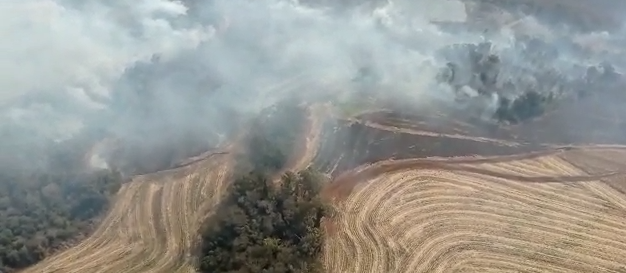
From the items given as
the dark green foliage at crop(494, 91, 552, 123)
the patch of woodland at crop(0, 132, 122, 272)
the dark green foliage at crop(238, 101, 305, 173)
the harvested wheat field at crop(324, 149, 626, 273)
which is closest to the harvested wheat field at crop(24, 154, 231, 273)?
the patch of woodland at crop(0, 132, 122, 272)

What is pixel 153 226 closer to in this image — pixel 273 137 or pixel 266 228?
pixel 266 228

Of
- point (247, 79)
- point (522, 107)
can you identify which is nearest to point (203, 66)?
point (247, 79)

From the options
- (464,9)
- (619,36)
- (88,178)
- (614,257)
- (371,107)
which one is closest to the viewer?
(614,257)

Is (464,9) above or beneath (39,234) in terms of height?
above

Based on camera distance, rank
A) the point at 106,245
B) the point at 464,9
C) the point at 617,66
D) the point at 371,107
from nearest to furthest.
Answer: the point at 106,245, the point at 371,107, the point at 617,66, the point at 464,9

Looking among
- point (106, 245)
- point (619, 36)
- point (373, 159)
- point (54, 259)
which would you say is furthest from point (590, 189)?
point (54, 259)

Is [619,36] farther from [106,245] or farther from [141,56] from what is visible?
[106,245]

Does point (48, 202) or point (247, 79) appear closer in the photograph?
point (48, 202)
